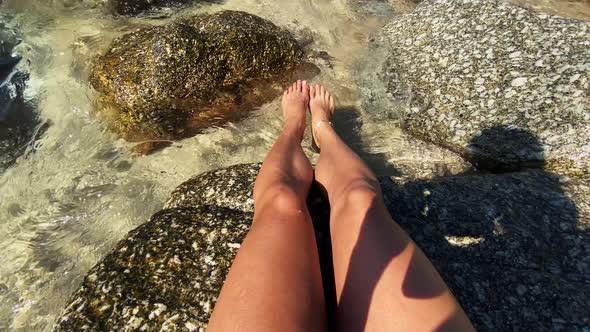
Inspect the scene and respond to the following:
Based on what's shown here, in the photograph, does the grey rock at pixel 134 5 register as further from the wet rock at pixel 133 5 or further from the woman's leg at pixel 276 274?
the woman's leg at pixel 276 274

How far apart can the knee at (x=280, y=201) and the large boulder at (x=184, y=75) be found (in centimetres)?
190

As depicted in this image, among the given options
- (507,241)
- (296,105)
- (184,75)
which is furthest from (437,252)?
(184,75)

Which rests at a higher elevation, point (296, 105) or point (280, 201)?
point (280, 201)

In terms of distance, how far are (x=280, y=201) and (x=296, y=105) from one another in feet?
6.41

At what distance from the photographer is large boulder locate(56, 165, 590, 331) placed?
2.30 metres

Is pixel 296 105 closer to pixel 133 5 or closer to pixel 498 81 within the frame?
pixel 498 81

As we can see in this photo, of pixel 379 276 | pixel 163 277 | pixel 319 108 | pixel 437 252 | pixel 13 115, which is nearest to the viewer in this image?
pixel 379 276

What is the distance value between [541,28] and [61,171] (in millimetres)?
4714

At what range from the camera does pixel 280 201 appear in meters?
2.43

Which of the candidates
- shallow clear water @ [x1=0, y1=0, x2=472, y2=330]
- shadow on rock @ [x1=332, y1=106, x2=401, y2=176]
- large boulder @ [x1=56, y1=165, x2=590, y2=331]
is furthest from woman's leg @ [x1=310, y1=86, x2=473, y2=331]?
shallow clear water @ [x1=0, y1=0, x2=472, y2=330]

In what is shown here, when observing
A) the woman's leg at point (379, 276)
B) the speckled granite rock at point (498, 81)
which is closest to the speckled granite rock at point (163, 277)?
the woman's leg at point (379, 276)

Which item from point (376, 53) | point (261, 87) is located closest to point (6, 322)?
point (261, 87)

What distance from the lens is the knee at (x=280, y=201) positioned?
237 centimetres

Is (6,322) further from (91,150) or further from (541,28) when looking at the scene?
(541,28)
